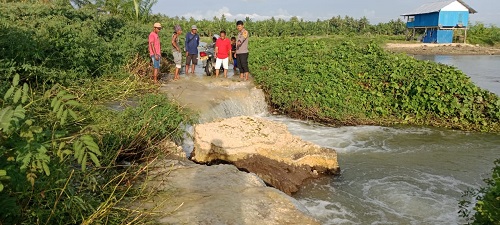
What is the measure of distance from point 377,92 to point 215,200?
331 inches

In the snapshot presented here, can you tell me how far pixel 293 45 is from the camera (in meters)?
14.4

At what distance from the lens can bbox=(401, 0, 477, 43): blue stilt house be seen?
40.8m

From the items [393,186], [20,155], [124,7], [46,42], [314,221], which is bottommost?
[393,186]

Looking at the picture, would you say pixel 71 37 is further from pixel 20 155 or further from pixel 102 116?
pixel 20 155

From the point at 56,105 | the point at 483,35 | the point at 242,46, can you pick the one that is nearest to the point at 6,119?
the point at 56,105

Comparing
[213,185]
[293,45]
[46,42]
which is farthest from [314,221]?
[293,45]

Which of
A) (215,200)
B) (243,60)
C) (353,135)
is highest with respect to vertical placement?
(243,60)

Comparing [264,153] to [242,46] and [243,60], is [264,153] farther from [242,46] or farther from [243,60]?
[242,46]

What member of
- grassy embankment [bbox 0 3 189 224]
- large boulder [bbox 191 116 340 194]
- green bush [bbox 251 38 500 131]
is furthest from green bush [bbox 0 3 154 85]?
green bush [bbox 251 38 500 131]

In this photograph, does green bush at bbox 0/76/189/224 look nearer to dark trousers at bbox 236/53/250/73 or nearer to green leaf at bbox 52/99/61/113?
green leaf at bbox 52/99/61/113

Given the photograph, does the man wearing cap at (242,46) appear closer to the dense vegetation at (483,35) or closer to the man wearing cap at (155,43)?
the man wearing cap at (155,43)

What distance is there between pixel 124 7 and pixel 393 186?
17187 millimetres

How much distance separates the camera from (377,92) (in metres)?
11.5

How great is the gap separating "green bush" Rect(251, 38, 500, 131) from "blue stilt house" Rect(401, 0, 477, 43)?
3356cm
